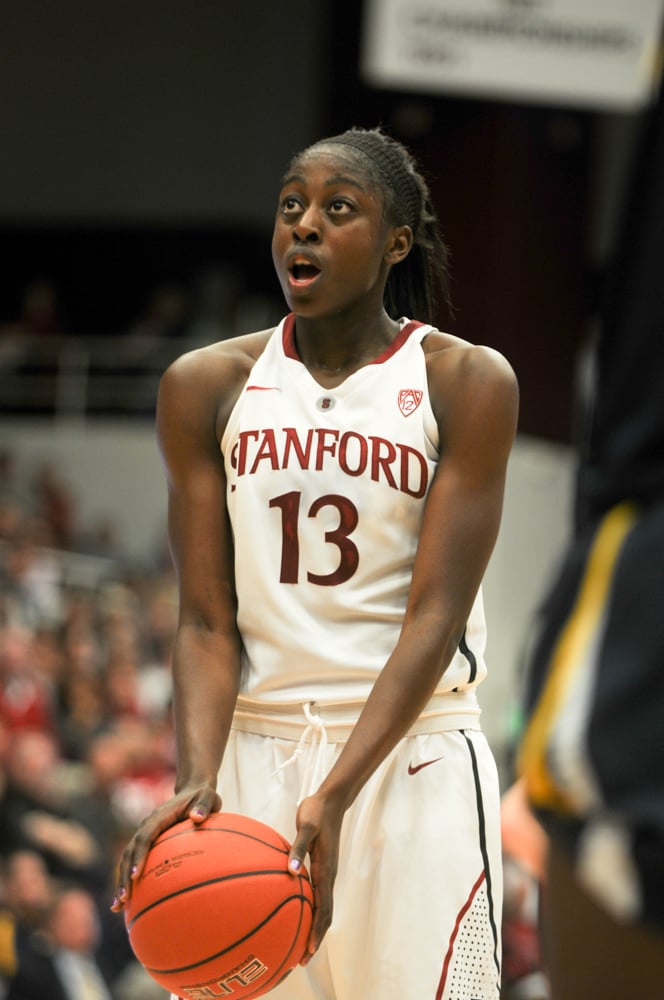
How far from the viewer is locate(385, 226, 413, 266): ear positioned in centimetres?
346

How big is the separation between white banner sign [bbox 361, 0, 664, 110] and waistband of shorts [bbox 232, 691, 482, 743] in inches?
188

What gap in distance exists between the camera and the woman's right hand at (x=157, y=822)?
9.69 ft

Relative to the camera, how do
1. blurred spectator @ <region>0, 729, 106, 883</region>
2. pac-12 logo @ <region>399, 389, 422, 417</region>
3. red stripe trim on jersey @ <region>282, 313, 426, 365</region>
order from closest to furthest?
pac-12 logo @ <region>399, 389, 422, 417</region>, red stripe trim on jersey @ <region>282, 313, 426, 365</region>, blurred spectator @ <region>0, 729, 106, 883</region>

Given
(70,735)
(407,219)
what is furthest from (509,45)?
(70,735)

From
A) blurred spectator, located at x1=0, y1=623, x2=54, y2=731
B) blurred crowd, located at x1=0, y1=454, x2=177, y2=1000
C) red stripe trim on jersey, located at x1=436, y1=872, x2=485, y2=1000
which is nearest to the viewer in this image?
red stripe trim on jersey, located at x1=436, y1=872, x2=485, y2=1000

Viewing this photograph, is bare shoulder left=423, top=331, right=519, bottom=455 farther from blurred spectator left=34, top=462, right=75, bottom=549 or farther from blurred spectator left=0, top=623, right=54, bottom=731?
blurred spectator left=34, top=462, right=75, bottom=549

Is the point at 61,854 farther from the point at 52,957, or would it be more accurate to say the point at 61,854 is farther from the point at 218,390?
the point at 218,390

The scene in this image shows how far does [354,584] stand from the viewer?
10.8ft

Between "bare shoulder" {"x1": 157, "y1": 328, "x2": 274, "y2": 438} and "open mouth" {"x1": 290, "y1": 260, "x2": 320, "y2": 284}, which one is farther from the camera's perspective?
"bare shoulder" {"x1": 157, "y1": 328, "x2": 274, "y2": 438}

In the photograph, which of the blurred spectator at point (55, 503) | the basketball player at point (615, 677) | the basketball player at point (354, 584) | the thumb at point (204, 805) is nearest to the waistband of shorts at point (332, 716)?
the basketball player at point (354, 584)

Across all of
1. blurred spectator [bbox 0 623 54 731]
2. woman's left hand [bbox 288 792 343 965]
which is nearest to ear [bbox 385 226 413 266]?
woman's left hand [bbox 288 792 343 965]

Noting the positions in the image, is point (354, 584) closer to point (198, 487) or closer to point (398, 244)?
point (198, 487)

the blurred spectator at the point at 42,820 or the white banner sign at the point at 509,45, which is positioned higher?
the white banner sign at the point at 509,45

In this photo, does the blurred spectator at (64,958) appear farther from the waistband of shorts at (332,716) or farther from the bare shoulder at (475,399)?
the bare shoulder at (475,399)
